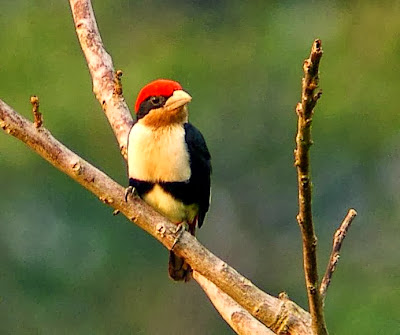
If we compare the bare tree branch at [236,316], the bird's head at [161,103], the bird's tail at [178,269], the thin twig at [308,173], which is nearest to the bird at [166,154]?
the bird's head at [161,103]

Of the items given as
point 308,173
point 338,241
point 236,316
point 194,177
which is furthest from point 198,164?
point 308,173

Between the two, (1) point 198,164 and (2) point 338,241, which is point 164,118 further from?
(2) point 338,241

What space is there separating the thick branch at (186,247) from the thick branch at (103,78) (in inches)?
23.9

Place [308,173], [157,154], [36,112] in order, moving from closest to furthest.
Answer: [308,173]
[36,112]
[157,154]

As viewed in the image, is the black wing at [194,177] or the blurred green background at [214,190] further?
the blurred green background at [214,190]

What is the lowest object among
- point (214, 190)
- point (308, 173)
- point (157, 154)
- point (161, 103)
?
point (308, 173)

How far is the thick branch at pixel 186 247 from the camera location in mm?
2750

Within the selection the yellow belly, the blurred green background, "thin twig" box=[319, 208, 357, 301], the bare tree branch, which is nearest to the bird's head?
the yellow belly

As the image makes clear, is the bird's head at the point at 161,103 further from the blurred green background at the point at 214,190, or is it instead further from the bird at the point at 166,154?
the blurred green background at the point at 214,190

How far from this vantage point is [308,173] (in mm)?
2270

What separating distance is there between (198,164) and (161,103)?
20cm

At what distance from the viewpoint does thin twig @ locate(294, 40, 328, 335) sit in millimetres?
2104

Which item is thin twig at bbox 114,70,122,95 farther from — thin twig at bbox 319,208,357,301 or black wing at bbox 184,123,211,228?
thin twig at bbox 319,208,357,301

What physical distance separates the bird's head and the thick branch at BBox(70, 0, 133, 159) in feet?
0.24
